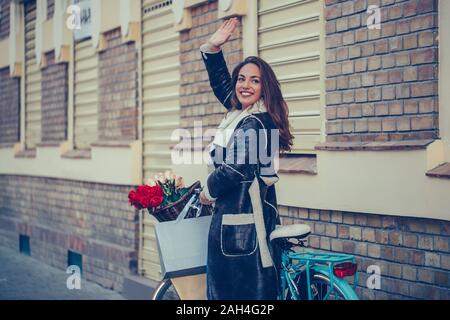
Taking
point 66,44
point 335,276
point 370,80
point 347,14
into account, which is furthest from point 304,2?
point 66,44

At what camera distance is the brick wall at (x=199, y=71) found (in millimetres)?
7152

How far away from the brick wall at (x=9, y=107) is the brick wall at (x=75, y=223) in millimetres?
785

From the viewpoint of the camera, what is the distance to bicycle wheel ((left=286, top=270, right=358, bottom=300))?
436 centimetres

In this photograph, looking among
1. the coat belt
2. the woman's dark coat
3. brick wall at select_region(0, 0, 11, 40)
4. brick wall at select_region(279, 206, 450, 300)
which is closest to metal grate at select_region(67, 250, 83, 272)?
brick wall at select_region(0, 0, 11, 40)

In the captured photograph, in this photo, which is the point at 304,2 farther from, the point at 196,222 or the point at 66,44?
the point at 66,44

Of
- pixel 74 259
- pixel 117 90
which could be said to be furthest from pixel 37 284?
pixel 117 90

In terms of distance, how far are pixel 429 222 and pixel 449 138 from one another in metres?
0.54

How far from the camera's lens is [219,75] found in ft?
18.2

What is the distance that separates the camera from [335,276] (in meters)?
4.40

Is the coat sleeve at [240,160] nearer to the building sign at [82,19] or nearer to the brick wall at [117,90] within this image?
the brick wall at [117,90]

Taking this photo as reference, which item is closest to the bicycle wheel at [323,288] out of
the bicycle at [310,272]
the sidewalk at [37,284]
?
the bicycle at [310,272]

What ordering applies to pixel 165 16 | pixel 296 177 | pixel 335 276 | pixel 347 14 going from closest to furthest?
1. pixel 335 276
2. pixel 347 14
3. pixel 296 177
4. pixel 165 16

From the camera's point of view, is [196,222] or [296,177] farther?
[296,177]

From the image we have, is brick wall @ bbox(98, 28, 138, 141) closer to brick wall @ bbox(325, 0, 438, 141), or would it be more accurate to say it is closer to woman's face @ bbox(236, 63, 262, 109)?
brick wall @ bbox(325, 0, 438, 141)
